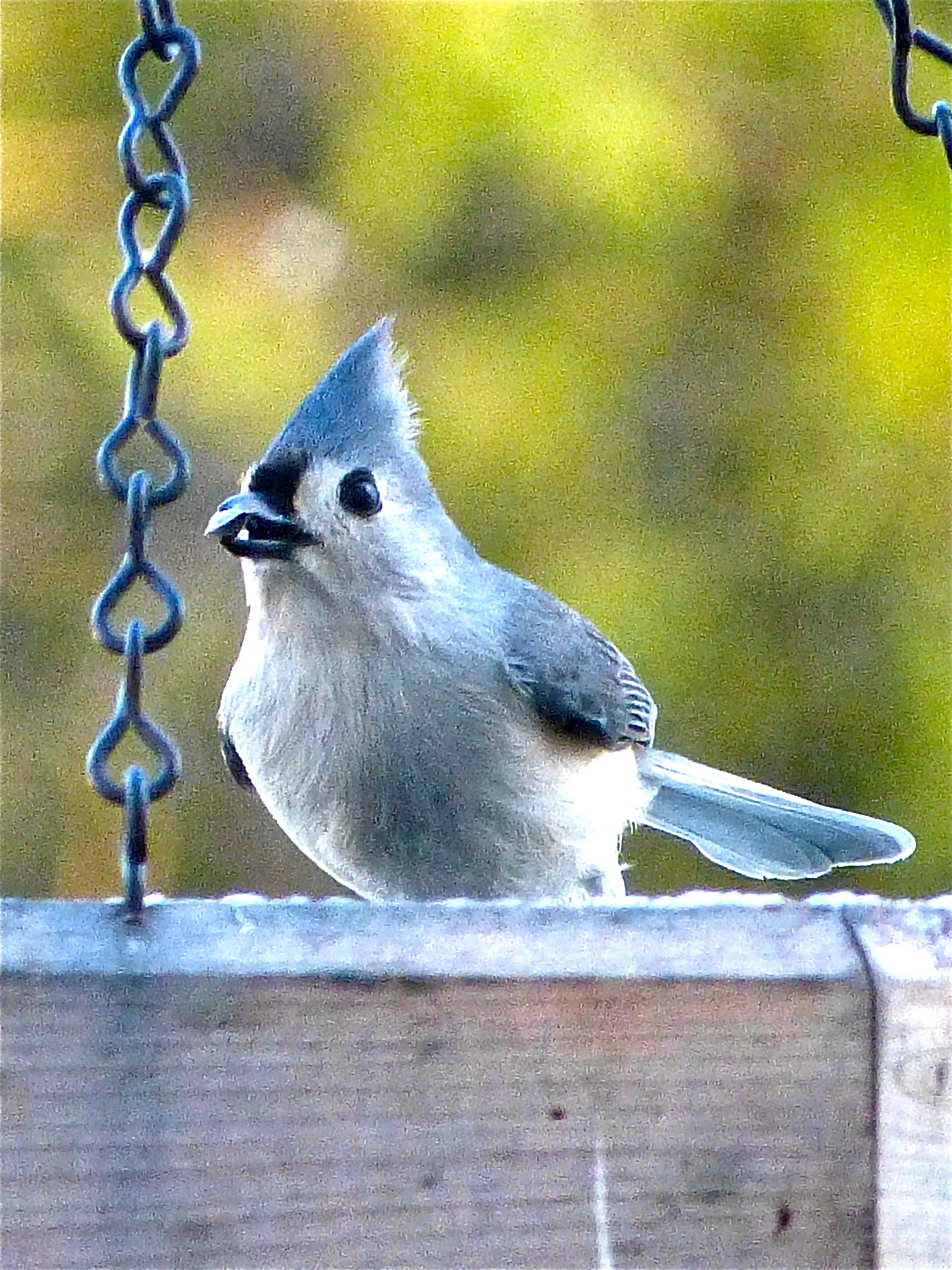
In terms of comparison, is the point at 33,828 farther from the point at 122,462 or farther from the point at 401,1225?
the point at 401,1225

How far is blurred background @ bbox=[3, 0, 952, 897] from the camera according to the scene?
3.46 m

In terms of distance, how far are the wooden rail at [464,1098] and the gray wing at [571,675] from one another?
105 cm

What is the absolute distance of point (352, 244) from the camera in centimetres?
357

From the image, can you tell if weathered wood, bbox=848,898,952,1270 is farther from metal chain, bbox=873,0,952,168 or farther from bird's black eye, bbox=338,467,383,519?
bird's black eye, bbox=338,467,383,519

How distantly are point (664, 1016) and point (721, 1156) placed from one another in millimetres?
106

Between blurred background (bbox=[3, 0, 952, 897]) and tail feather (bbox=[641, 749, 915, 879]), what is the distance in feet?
2.28

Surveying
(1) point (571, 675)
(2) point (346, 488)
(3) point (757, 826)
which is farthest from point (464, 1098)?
(3) point (757, 826)

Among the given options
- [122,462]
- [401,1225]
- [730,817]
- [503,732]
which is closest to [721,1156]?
[401,1225]

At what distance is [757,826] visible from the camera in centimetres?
267

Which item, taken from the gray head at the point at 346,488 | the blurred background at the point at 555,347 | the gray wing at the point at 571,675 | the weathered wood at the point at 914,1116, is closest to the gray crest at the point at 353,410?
the gray head at the point at 346,488

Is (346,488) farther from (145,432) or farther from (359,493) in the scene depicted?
(145,432)

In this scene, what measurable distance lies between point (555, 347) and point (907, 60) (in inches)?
78.0

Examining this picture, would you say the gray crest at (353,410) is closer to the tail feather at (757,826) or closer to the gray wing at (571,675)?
the gray wing at (571,675)

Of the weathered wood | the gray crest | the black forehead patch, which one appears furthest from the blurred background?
the weathered wood
